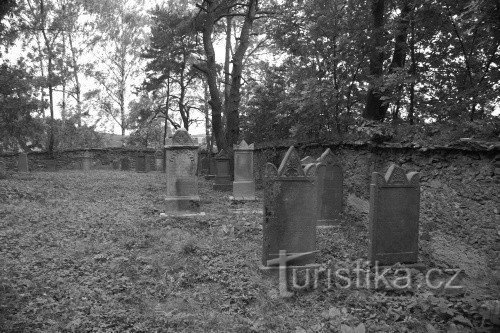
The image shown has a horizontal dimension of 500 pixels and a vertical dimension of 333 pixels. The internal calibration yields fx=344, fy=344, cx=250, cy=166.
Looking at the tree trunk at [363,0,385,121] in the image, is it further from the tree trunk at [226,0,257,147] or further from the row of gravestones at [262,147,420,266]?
the tree trunk at [226,0,257,147]

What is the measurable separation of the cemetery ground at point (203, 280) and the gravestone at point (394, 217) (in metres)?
0.39

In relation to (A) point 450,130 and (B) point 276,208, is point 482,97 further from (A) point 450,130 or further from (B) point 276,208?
(B) point 276,208

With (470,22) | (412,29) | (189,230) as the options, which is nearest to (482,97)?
(470,22)

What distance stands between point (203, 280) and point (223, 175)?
10071 millimetres

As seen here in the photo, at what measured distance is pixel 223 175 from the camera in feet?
48.3

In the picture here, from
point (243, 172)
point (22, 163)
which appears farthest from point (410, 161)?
point (22, 163)

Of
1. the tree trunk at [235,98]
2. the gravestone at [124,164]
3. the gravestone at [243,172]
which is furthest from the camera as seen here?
the gravestone at [124,164]

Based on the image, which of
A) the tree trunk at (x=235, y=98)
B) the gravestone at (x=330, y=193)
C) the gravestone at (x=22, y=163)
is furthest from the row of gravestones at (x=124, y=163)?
the gravestone at (x=330, y=193)

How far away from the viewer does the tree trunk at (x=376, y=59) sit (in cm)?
885

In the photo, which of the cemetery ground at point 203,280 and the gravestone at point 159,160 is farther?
the gravestone at point 159,160

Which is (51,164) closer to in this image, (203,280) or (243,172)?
(243,172)

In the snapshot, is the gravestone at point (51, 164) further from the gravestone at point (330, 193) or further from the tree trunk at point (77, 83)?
the gravestone at point (330, 193)

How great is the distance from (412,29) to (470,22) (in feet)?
7.12

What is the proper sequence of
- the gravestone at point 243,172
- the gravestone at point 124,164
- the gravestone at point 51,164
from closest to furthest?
the gravestone at point 243,172, the gravestone at point 51,164, the gravestone at point 124,164
